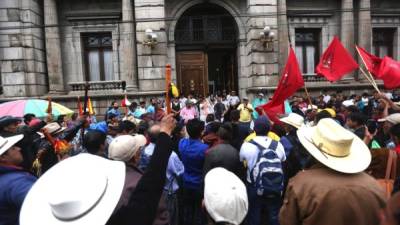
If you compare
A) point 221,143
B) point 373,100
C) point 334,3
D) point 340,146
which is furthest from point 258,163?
point 334,3

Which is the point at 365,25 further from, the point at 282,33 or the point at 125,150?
the point at 125,150

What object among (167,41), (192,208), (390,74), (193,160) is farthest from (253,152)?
(167,41)

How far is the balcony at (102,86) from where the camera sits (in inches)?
630

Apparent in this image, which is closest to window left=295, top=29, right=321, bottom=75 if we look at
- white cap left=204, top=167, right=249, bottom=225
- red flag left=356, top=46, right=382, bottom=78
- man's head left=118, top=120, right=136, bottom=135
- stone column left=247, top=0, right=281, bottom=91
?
stone column left=247, top=0, right=281, bottom=91

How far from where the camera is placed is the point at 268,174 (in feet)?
14.2

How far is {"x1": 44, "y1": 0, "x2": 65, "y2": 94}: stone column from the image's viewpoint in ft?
51.0

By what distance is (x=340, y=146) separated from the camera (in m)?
2.45

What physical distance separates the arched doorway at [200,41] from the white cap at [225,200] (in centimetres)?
1418

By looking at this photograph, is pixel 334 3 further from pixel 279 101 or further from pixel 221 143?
pixel 221 143

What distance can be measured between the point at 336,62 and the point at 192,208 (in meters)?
5.72

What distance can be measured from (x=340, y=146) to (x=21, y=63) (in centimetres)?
1568

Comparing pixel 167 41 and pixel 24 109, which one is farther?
pixel 167 41

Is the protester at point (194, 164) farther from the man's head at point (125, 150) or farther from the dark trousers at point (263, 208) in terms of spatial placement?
the man's head at point (125, 150)

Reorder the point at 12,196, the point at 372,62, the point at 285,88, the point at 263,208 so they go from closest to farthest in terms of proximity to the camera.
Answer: the point at 12,196 < the point at 263,208 < the point at 285,88 < the point at 372,62
